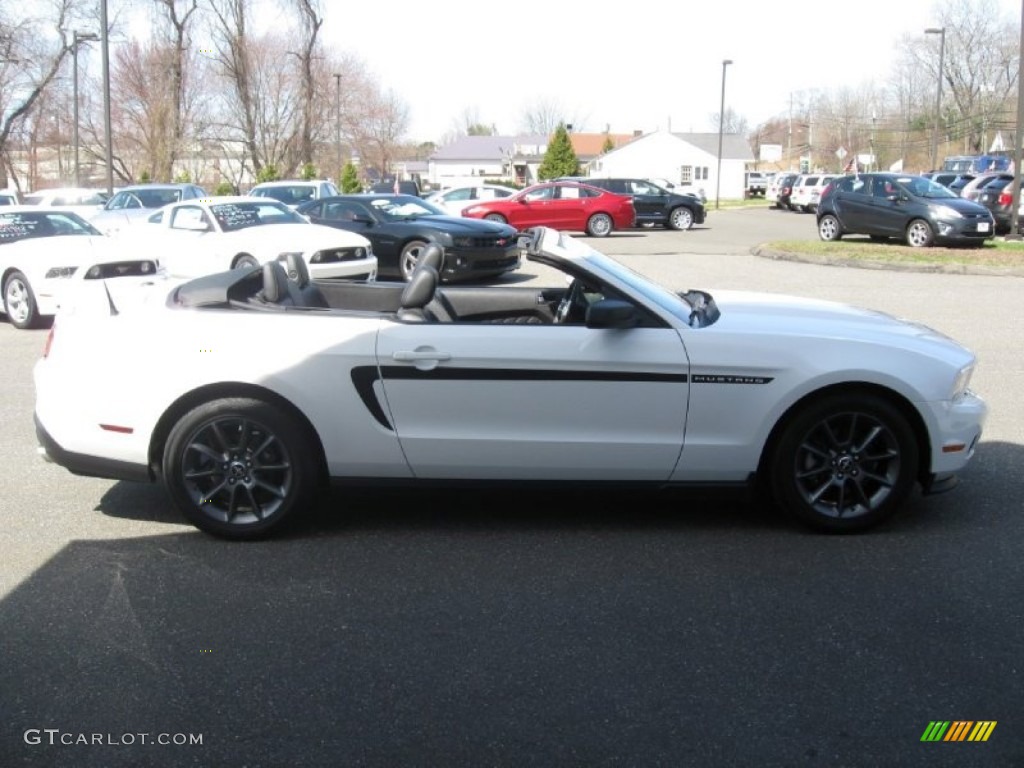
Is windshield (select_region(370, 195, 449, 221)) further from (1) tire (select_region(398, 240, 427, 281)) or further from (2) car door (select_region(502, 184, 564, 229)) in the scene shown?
(2) car door (select_region(502, 184, 564, 229))

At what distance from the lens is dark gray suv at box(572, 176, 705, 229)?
32.4 meters

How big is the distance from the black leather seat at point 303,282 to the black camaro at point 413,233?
9.41 meters

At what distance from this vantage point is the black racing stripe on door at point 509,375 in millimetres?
4750

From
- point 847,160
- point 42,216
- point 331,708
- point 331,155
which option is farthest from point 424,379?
point 847,160

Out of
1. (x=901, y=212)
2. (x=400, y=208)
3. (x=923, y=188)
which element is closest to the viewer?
(x=400, y=208)

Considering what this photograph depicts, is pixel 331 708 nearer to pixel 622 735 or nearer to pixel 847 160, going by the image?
pixel 622 735

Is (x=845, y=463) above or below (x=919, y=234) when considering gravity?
below

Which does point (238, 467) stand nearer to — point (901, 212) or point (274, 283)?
point (274, 283)

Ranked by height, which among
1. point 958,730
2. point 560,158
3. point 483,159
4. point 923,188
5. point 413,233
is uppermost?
point 483,159

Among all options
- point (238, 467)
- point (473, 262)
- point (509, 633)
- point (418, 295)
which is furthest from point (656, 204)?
point (509, 633)

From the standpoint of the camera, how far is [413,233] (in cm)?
1681

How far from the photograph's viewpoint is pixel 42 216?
13688 mm

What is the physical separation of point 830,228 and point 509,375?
2081 centimetres

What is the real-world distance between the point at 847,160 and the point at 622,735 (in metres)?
95.7
